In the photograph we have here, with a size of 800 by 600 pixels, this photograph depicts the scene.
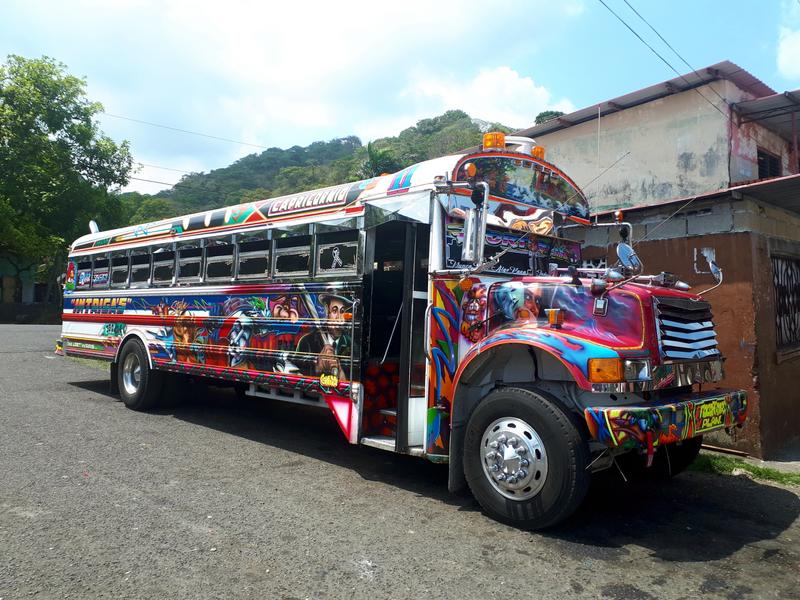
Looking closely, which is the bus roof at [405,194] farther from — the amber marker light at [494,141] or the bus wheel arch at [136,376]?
the bus wheel arch at [136,376]

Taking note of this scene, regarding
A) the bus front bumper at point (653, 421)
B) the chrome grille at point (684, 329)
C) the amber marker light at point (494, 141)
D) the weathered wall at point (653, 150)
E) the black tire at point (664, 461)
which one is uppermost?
the weathered wall at point (653, 150)

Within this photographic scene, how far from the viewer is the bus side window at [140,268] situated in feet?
27.7

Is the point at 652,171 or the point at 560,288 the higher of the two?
the point at 652,171

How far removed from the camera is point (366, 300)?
17.9 ft

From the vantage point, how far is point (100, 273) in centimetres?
947

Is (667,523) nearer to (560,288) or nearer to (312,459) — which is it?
(560,288)

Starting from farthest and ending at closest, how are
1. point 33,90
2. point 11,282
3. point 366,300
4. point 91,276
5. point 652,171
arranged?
point 11,282 → point 33,90 → point 652,171 → point 91,276 → point 366,300

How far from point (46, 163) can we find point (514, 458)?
1255 inches

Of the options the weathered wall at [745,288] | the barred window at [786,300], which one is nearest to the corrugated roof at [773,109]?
the weathered wall at [745,288]

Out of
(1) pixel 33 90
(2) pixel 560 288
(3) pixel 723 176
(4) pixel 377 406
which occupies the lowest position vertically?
(4) pixel 377 406

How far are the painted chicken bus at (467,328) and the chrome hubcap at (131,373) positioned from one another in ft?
4.08

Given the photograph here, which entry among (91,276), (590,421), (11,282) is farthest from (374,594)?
(11,282)

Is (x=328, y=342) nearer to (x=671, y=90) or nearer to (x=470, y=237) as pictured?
(x=470, y=237)

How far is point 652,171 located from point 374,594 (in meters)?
9.73
